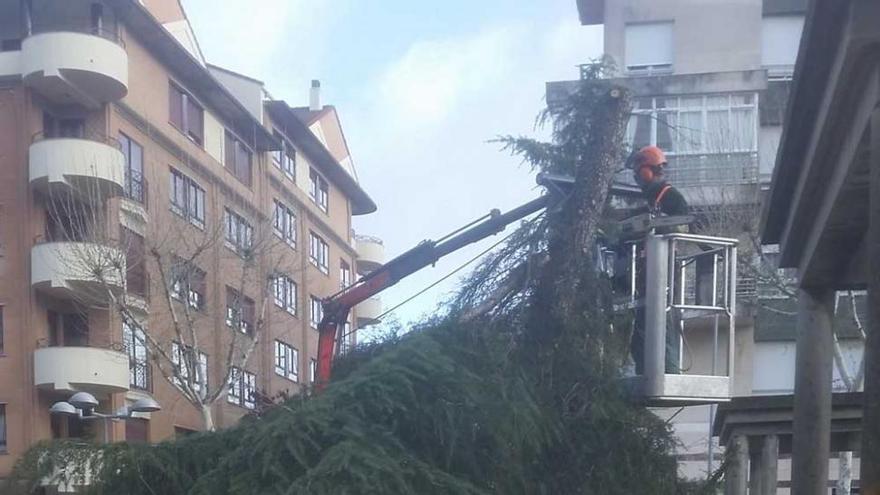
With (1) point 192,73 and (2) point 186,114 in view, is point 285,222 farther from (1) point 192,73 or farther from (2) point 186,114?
(1) point 192,73

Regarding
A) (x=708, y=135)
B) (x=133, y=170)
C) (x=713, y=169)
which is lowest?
(x=713, y=169)

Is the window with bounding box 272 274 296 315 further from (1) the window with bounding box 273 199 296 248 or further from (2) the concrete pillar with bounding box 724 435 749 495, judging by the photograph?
(2) the concrete pillar with bounding box 724 435 749 495

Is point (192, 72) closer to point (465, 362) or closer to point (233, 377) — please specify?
point (233, 377)

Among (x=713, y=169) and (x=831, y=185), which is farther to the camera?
(x=713, y=169)

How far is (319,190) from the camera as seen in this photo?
48562mm

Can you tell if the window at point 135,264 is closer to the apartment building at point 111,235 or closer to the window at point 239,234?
the apartment building at point 111,235

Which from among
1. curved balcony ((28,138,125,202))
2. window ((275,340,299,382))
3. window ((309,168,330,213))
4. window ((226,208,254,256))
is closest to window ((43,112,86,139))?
curved balcony ((28,138,125,202))

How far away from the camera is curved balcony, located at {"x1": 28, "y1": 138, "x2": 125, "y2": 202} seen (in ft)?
96.6

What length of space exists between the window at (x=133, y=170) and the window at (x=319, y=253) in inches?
557

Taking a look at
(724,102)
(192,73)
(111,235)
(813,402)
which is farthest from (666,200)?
(192,73)

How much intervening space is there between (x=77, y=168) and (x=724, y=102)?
49.7ft

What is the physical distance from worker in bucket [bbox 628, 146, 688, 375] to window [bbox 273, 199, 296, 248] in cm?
3035

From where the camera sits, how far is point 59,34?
29.8 metres

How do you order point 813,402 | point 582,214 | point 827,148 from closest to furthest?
point 827,148, point 582,214, point 813,402
